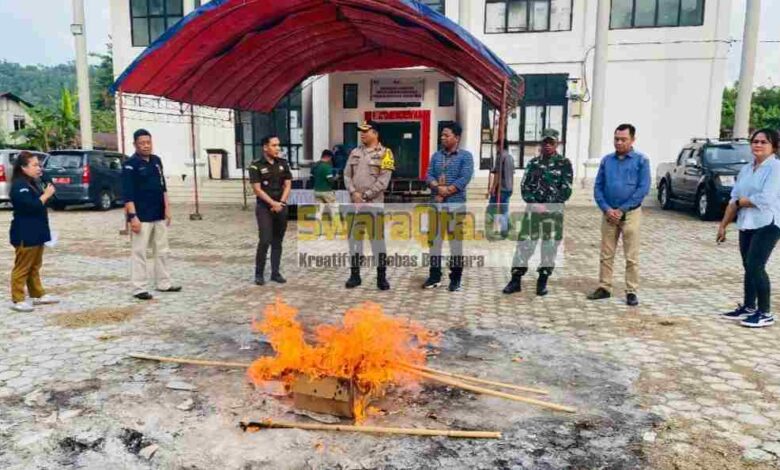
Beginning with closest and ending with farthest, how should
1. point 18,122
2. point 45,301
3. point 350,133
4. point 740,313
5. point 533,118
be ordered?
point 740,313
point 45,301
point 533,118
point 350,133
point 18,122

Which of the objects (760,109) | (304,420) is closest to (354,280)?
(304,420)

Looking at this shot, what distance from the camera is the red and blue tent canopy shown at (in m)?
6.88

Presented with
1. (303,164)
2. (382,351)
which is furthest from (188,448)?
(303,164)

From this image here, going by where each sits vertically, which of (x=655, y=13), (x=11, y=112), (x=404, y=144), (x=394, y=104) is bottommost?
(x=404, y=144)

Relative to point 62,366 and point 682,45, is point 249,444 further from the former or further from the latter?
point 682,45

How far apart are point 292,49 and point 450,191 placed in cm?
614

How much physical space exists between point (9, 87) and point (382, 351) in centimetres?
10430

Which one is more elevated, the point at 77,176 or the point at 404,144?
the point at 404,144

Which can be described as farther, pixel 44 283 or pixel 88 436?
pixel 44 283

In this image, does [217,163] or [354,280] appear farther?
[217,163]

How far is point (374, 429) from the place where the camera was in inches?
130

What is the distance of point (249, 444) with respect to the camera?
3.19 m

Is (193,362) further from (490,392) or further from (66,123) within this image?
(66,123)

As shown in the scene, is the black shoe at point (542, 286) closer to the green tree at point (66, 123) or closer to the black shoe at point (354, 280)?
the black shoe at point (354, 280)
